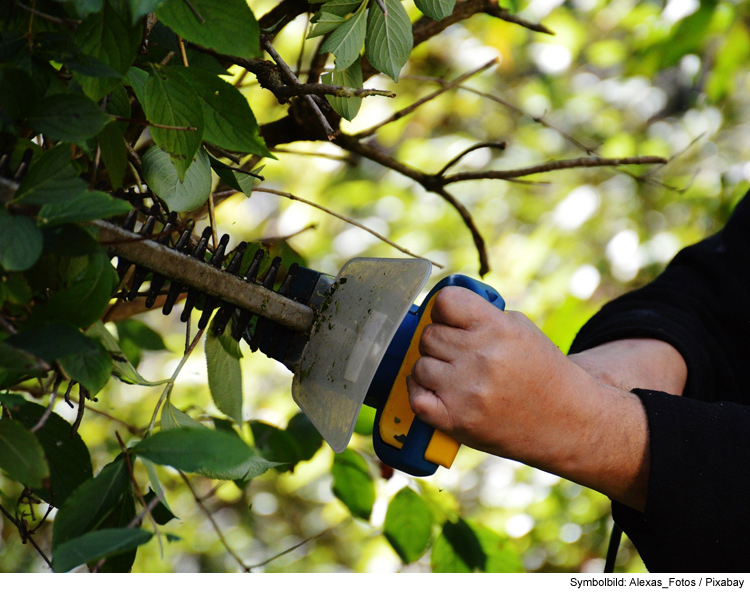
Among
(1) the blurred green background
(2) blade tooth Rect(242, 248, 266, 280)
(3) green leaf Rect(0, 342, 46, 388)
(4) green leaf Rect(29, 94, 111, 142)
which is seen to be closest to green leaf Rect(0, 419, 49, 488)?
(3) green leaf Rect(0, 342, 46, 388)

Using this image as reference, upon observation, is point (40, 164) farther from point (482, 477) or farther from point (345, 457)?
point (482, 477)

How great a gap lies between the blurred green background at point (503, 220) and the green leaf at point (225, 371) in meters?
1.06

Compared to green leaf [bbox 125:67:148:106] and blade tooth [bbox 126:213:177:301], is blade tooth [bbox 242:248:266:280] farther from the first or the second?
green leaf [bbox 125:67:148:106]

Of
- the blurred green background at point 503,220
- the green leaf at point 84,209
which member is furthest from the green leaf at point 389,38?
the blurred green background at point 503,220

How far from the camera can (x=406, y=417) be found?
1.89ft

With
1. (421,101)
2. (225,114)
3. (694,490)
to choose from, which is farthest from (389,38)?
(694,490)

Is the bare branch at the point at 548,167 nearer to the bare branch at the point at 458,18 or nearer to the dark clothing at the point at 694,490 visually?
the bare branch at the point at 458,18

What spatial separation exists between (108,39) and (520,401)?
0.41 meters

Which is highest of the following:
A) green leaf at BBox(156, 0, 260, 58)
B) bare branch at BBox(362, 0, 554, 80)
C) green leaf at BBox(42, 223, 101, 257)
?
bare branch at BBox(362, 0, 554, 80)

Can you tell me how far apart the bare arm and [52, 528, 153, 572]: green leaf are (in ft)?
0.91

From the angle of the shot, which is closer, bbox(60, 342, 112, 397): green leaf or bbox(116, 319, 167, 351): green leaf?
bbox(60, 342, 112, 397): green leaf

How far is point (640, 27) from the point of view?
5.74 ft

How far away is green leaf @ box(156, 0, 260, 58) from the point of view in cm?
35

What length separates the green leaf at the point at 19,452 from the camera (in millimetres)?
319
